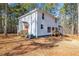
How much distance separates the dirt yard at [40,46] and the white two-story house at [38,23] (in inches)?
4.5

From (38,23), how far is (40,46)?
354mm

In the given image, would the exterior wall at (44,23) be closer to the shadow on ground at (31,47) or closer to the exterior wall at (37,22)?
the exterior wall at (37,22)

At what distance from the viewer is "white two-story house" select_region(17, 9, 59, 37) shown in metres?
2.65

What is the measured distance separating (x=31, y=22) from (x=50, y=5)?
1.26 ft

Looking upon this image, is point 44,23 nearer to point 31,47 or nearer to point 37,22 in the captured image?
point 37,22

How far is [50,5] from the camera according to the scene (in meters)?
2.66

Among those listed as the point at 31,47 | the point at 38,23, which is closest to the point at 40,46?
the point at 31,47

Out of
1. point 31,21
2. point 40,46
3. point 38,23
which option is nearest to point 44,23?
point 38,23

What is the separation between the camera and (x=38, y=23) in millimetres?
2691

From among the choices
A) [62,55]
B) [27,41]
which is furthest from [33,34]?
[62,55]

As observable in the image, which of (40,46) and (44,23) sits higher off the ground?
(44,23)

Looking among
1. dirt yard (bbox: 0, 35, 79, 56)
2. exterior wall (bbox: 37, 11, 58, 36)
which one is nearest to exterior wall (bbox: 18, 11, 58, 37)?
exterior wall (bbox: 37, 11, 58, 36)

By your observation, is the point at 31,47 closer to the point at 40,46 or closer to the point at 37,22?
the point at 40,46

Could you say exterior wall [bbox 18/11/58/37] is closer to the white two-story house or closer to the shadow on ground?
the white two-story house
